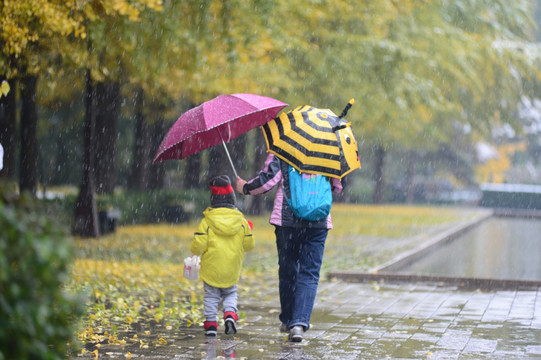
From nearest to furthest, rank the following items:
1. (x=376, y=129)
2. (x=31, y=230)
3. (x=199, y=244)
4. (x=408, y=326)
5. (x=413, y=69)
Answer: (x=31, y=230) < (x=199, y=244) < (x=408, y=326) < (x=413, y=69) < (x=376, y=129)

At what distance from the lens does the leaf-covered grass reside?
801 cm

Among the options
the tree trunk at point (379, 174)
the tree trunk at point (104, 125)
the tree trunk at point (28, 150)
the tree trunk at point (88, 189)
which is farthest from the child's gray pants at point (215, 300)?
the tree trunk at point (379, 174)

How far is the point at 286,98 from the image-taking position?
20.5 meters

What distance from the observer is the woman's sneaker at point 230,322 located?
7.16m

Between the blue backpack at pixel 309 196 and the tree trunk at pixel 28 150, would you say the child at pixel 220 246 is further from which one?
the tree trunk at pixel 28 150

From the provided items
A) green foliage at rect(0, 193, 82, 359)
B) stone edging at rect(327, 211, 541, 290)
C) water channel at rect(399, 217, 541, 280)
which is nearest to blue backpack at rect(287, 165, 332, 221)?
green foliage at rect(0, 193, 82, 359)

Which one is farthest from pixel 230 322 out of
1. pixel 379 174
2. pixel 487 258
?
pixel 379 174

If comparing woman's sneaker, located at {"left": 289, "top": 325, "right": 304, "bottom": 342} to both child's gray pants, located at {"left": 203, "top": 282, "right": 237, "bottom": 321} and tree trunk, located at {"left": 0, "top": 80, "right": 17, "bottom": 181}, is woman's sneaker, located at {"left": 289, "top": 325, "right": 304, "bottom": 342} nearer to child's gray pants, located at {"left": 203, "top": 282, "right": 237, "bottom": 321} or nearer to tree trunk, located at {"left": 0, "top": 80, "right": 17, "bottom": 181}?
child's gray pants, located at {"left": 203, "top": 282, "right": 237, "bottom": 321}

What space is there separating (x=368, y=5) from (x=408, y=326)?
41.0 ft

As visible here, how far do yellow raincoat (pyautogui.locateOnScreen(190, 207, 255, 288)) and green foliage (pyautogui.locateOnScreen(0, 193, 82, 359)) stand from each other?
3779mm

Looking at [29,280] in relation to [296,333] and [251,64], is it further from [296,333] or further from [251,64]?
[251,64]

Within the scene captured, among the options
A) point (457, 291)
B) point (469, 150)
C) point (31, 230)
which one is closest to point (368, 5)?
point (457, 291)

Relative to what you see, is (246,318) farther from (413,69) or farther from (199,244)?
(413,69)

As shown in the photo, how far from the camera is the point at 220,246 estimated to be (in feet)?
23.3
